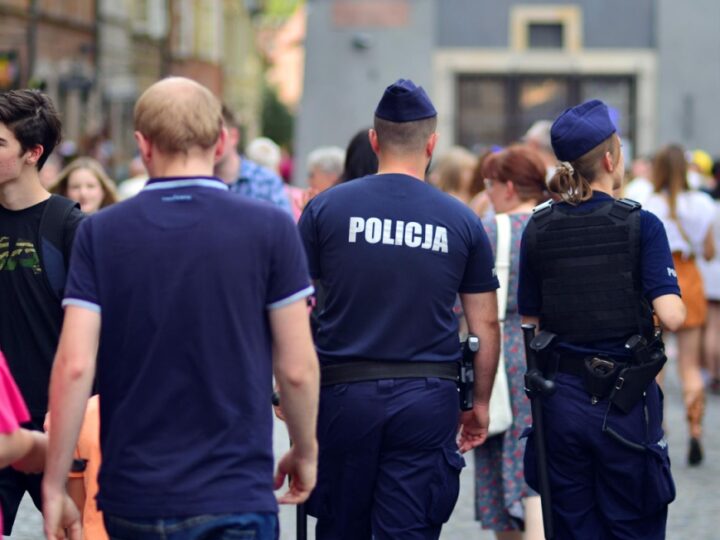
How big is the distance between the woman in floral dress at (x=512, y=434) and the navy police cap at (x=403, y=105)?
1.74m

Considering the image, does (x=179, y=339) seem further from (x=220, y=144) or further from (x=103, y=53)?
(x=103, y=53)

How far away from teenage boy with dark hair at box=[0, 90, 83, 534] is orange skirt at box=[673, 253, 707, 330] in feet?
22.3

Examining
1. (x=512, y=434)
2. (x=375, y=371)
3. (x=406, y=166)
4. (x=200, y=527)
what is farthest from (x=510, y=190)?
(x=200, y=527)

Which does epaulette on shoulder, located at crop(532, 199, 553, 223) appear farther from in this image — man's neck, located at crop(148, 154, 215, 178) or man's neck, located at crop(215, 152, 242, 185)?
man's neck, located at crop(215, 152, 242, 185)

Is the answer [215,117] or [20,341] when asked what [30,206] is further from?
[215,117]

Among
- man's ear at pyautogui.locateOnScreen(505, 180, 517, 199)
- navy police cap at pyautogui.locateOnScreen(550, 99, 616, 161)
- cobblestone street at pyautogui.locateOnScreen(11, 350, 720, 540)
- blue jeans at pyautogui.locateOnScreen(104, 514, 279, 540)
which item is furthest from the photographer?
cobblestone street at pyautogui.locateOnScreen(11, 350, 720, 540)

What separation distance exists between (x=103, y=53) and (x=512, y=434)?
30560 mm

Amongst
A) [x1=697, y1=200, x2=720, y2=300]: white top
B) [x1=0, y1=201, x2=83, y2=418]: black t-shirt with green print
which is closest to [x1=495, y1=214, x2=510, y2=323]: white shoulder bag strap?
[x1=0, y1=201, x2=83, y2=418]: black t-shirt with green print

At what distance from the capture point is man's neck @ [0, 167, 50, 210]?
519 cm

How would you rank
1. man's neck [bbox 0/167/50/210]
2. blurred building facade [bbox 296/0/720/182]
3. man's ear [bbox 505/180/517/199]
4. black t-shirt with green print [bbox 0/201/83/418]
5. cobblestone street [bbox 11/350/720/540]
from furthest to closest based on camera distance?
blurred building facade [bbox 296/0/720/182], cobblestone street [bbox 11/350/720/540], man's ear [bbox 505/180/517/199], man's neck [bbox 0/167/50/210], black t-shirt with green print [bbox 0/201/83/418]

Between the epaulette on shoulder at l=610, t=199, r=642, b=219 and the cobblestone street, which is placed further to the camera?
the cobblestone street

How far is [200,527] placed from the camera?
3934 mm

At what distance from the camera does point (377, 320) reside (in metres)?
5.22

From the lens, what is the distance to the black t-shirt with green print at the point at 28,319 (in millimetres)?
5086
